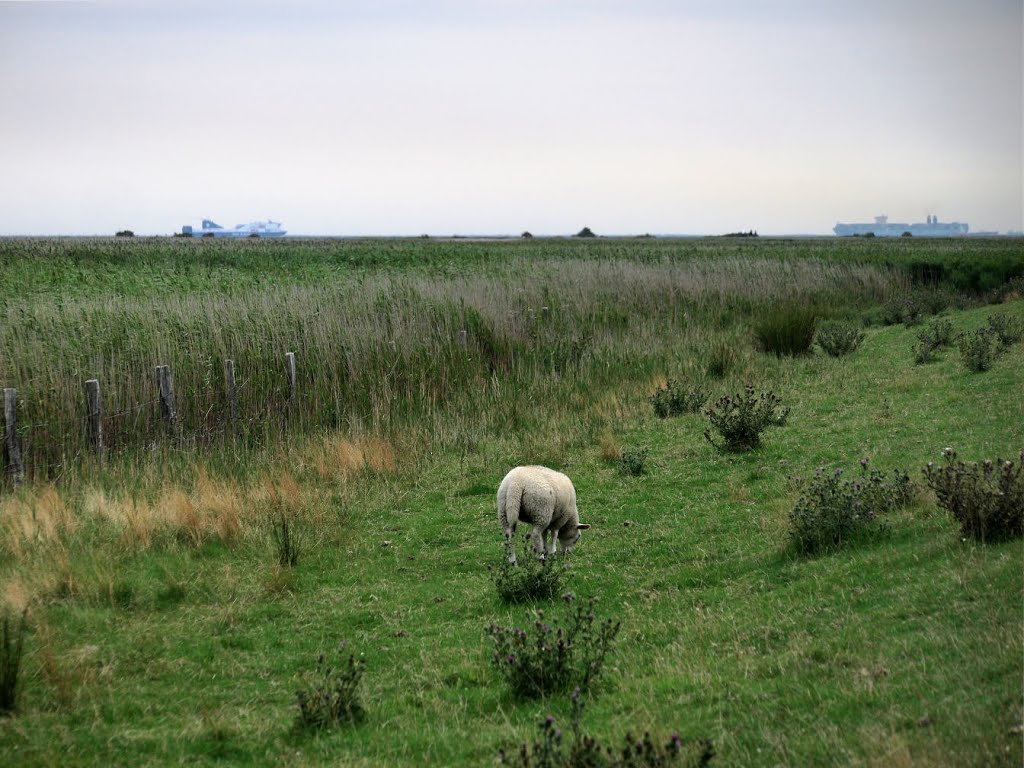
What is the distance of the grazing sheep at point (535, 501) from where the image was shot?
825 cm

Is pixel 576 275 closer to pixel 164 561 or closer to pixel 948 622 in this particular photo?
pixel 164 561

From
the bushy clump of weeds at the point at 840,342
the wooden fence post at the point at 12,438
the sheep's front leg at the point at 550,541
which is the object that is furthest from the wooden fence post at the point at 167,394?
the bushy clump of weeds at the point at 840,342

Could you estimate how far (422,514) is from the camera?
10.9m

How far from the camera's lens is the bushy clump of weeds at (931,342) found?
17.0 m

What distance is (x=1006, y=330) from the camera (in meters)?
17.3

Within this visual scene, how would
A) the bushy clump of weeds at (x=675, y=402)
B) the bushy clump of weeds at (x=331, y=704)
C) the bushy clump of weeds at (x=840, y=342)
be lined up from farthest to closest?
1. the bushy clump of weeds at (x=840, y=342)
2. the bushy clump of weeds at (x=675, y=402)
3. the bushy clump of weeds at (x=331, y=704)

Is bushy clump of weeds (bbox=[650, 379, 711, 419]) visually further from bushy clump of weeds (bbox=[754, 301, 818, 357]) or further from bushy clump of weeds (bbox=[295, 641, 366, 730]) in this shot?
bushy clump of weeds (bbox=[295, 641, 366, 730])

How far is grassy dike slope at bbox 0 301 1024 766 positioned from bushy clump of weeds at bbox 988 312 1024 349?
18.8 ft

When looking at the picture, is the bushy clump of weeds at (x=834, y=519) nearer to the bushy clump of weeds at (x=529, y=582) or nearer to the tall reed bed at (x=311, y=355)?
the bushy clump of weeds at (x=529, y=582)

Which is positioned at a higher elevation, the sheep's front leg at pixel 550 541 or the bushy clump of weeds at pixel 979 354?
the bushy clump of weeds at pixel 979 354

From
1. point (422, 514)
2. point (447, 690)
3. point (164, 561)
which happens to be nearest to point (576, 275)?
point (422, 514)

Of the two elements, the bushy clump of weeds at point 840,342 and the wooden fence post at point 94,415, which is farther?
the bushy clump of weeds at point 840,342

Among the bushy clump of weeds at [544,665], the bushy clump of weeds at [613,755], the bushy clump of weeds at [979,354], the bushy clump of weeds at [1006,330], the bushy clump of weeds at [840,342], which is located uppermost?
the bushy clump of weeds at [1006,330]

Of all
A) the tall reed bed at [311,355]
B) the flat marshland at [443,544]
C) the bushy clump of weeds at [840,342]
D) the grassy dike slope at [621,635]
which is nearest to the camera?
the grassy dike slope at [621,635]
